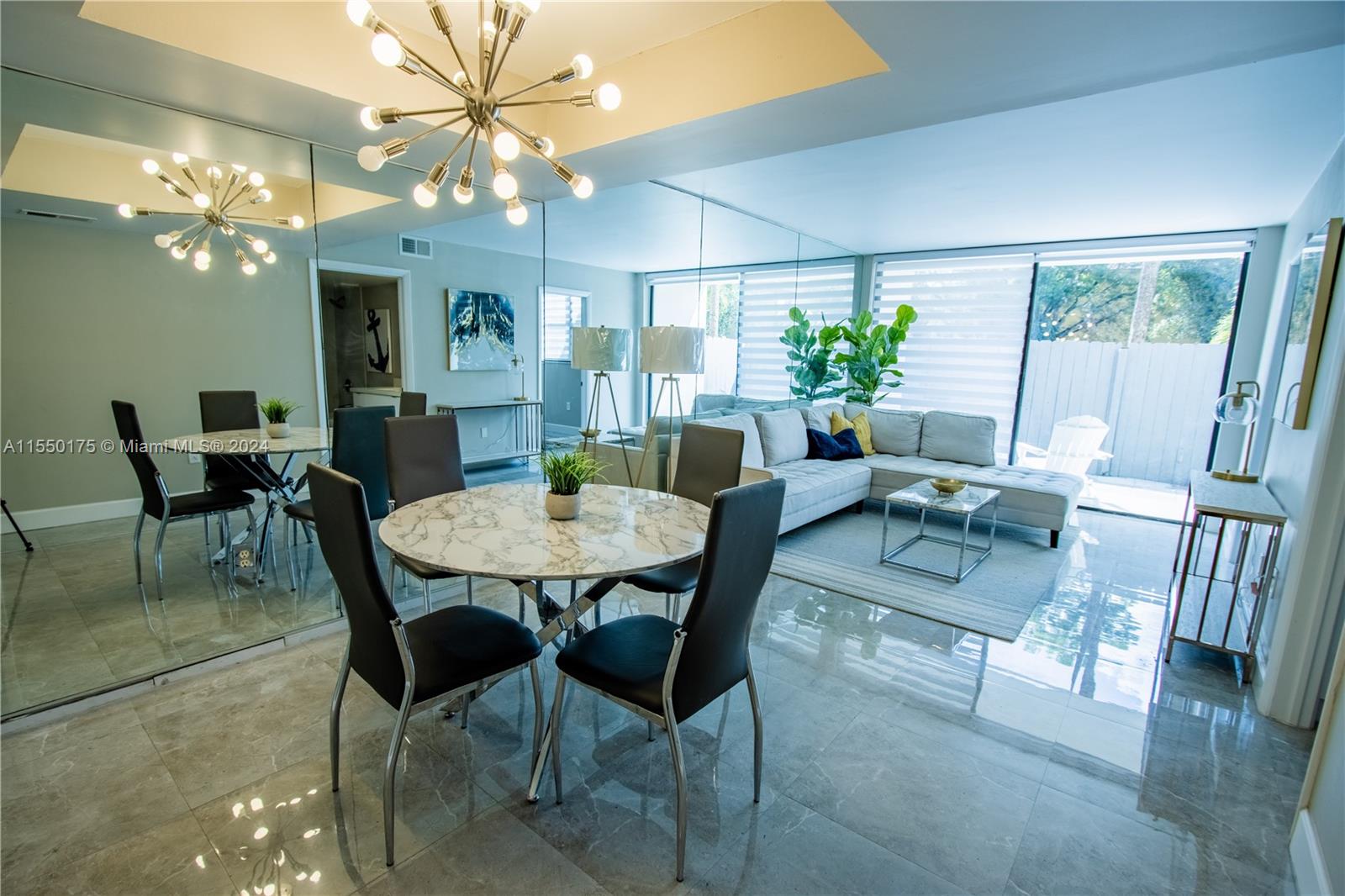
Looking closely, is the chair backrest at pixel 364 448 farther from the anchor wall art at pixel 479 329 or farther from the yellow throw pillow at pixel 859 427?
→ the yellow throw pillow at pixel 859 427

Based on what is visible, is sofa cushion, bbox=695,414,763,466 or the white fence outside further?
the white fence outside

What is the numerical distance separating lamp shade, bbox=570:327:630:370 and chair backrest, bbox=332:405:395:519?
1364 millimetres

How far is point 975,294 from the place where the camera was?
6.03 metres

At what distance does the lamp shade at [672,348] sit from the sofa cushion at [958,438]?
2.75 m

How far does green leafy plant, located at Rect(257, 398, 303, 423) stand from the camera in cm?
277

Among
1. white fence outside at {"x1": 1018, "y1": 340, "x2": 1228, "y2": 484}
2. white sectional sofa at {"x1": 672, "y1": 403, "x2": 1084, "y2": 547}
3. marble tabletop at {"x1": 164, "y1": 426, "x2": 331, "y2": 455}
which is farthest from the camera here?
white fence outside at {"x1": 1018, "y1": 340, "x2": 1228, "y2": 484}

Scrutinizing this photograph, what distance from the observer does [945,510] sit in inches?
143

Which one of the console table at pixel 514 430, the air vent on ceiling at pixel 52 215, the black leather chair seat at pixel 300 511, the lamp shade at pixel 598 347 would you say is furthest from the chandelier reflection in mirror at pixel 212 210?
the lamp shade at pixel 598 347

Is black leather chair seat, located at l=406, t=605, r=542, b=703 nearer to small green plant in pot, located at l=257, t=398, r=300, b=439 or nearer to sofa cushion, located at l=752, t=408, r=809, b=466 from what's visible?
small green plant in pot, located at l=257, t=398, r=300, b=439

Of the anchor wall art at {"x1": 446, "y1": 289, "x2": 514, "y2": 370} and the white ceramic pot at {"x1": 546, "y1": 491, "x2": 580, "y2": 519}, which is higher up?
the anchor wall art at {"x1": 446, "y1": 289, "x2": 514, "y2": 370}

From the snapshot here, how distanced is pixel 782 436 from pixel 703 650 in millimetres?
3507

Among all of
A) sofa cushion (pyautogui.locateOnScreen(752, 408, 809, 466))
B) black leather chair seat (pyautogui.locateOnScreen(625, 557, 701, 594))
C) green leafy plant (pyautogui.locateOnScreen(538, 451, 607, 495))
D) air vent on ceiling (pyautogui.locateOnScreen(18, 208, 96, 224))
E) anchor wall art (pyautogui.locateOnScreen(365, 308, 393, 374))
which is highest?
air vent on ceiling (pyautogui.locateOnScreen(18, 208, 96, 224))

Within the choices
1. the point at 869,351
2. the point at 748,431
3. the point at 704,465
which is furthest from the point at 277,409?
the point at 869,351

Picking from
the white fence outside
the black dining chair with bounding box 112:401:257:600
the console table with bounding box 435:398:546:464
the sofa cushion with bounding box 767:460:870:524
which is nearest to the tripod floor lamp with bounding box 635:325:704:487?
the console table with bounding box 435:398:546:464
